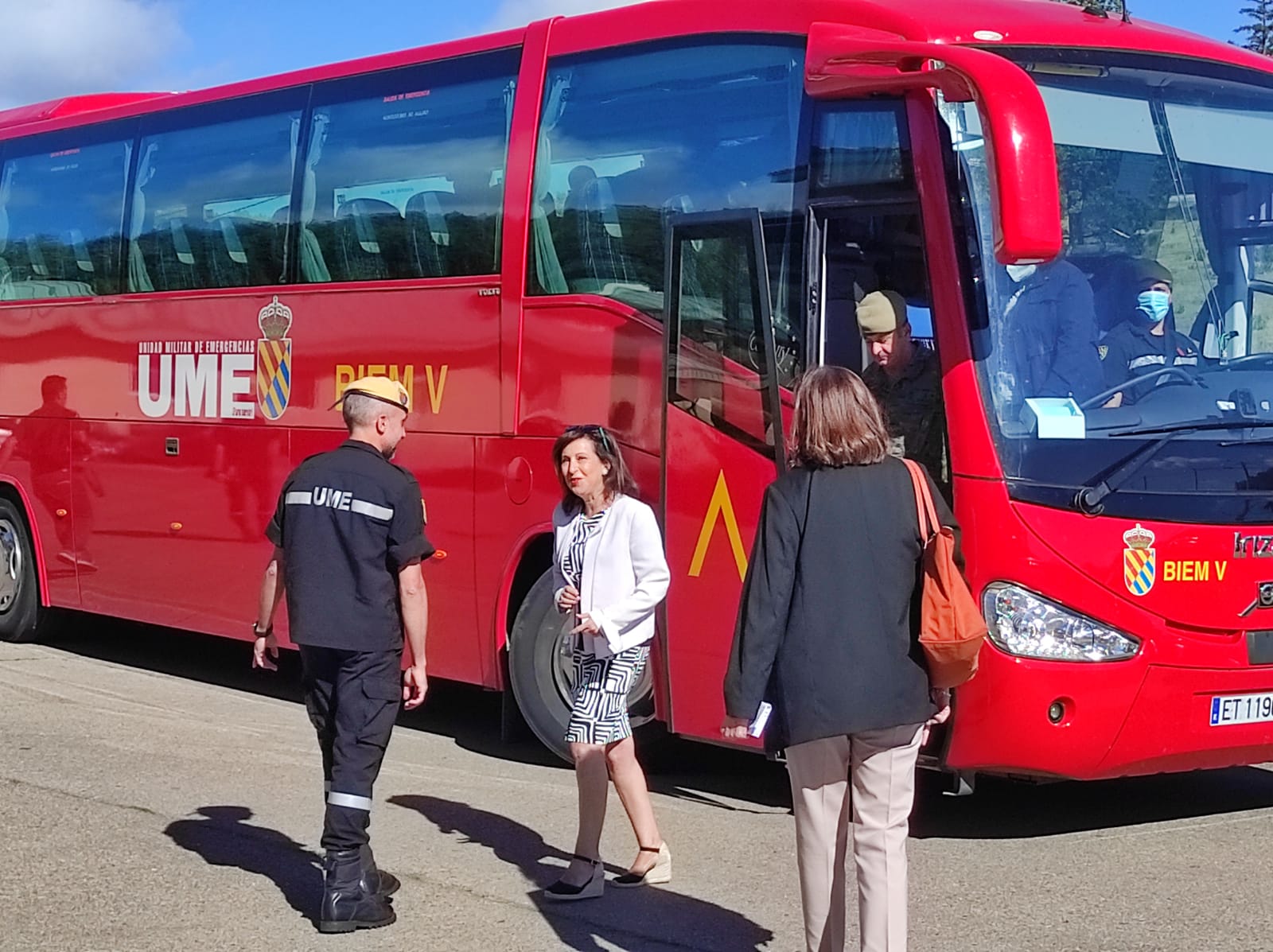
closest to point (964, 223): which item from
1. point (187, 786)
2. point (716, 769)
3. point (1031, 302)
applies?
point (1031, 302)

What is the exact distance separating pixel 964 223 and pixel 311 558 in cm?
282

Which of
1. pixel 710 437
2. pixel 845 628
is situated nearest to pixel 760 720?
pixel 845 628

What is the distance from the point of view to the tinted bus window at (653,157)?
26.0ft

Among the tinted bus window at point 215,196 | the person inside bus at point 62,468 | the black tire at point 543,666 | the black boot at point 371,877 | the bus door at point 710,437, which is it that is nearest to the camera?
the black boot at point 371,877

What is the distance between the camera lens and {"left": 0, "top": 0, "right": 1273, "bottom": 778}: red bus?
23.2 ft

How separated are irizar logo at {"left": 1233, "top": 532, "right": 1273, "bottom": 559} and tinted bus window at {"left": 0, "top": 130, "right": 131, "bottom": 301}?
7.65 meters

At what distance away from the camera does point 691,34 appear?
Answer: 8492mm

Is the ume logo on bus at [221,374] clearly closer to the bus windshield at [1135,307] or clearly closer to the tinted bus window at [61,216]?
the tinted bus window at [61,216]

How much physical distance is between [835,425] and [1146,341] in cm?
271

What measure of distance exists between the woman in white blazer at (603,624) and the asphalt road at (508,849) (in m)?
0.27

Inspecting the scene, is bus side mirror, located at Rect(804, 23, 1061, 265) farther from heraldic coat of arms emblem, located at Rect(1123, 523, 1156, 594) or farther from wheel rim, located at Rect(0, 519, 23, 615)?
wheel rim, located at Rect(0, 519, 23, 615)

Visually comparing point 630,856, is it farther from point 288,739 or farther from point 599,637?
point 288,739

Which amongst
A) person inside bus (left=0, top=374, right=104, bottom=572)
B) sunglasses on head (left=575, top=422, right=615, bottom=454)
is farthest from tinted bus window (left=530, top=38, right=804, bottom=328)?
person inside bus (left=0, top=374, right=104, bottom=572)

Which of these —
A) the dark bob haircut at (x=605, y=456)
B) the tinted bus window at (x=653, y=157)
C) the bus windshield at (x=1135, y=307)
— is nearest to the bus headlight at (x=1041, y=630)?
the bus windshield at (x=1135, y=307)
